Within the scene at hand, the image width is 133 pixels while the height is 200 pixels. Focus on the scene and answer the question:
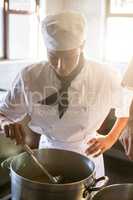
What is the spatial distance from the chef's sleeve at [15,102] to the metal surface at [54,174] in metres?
0.31

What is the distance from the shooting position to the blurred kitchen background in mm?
2676

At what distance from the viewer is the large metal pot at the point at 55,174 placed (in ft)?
2.10

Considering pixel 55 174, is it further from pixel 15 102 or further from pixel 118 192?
pixel 15 102

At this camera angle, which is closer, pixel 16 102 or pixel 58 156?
pixel 58 156

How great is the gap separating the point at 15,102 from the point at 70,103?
18cm

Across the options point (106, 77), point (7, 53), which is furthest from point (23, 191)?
point (7, 53)

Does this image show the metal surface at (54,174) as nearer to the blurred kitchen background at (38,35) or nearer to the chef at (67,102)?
the chef at (67,102)

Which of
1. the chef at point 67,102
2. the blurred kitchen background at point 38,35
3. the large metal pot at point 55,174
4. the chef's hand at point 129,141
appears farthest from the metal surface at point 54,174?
the blurred kitchen background at point 38,35

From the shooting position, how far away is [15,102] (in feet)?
3.60

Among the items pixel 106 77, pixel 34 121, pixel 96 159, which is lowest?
pixel 96 159

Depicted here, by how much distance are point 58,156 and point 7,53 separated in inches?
79.2

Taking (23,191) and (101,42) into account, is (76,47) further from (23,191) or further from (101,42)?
(101,42)

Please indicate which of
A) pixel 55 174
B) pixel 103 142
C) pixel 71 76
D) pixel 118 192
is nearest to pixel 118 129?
Answer: pixel 103 142

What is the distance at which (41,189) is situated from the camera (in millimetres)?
637
